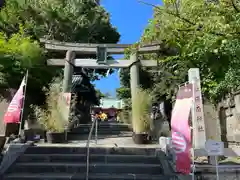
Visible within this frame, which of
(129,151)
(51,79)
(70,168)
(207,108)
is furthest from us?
(51,79)

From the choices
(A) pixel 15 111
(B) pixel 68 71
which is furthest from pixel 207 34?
(B) pixel 68 71

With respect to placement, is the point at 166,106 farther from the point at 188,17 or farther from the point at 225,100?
the point at 188,17

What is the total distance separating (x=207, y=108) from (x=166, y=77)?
13.9 ft

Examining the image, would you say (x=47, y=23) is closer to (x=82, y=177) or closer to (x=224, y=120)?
(x=224, y=120)

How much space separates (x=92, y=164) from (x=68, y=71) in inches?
269

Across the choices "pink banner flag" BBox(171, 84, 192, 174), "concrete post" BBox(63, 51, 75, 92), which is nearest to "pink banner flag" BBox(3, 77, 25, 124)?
"concrete post" BBox(63, 51, 75, 92)

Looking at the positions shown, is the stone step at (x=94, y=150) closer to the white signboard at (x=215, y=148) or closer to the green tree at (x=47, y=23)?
the white signboard at (x=215, y=148)

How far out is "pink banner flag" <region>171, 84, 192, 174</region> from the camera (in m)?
4.91

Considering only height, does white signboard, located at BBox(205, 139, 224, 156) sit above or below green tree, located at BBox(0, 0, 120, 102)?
below

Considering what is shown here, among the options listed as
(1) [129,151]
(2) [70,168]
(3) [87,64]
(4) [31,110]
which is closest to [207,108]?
(1) [129,151]

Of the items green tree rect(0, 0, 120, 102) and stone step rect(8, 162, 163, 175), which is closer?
stone step rect(8, 162, 163, 175)

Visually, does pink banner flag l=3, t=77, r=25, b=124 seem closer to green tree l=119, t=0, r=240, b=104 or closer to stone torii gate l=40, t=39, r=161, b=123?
stone torii gate l=40, t=39, r=161, b=123

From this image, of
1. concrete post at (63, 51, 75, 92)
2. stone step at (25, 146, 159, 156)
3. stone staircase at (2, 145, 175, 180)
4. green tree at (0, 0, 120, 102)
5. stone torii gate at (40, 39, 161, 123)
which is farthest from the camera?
green tree at (0, 0, 120, 102)

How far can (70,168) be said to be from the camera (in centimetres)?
638
